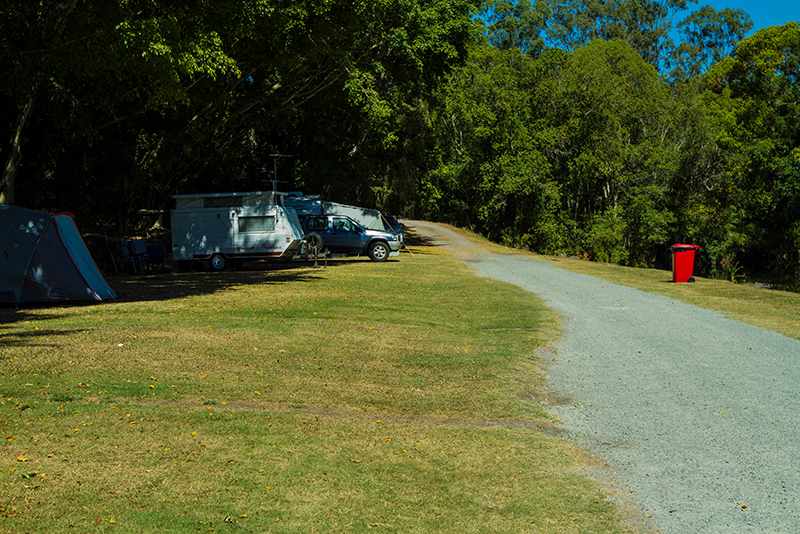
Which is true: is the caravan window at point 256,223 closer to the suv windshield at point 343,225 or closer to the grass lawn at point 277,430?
the suv windshield at point 343,225

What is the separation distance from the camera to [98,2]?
1852 centimetres

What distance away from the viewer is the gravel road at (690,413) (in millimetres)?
5683

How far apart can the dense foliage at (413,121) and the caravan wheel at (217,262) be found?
5.34 m

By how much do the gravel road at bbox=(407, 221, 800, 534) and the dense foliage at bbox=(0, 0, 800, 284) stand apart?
9.79m

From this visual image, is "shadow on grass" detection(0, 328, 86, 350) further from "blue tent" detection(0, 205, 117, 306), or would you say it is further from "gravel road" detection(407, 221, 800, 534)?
"gravel road" detection(407, 221, 800, 534)

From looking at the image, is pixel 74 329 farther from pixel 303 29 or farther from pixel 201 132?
pixel 201 132

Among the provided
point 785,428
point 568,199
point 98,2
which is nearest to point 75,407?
point 785,428

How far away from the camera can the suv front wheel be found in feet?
118

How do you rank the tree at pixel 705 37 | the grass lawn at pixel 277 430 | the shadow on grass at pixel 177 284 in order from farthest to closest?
1. the tree at pixel 705 37
2. the shadow on grass at pixel 177 284
3. the grass lawn at pixel 277 430

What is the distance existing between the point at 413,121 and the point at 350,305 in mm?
30729

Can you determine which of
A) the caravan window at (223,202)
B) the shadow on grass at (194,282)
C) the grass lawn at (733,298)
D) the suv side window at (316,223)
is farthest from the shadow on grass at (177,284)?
the grass lawn at (733,298)

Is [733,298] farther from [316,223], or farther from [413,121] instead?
[413,121]

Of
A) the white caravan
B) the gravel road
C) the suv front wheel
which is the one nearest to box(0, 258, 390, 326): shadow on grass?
the white caravan

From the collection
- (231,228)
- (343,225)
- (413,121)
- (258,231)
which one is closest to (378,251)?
(343,225)
